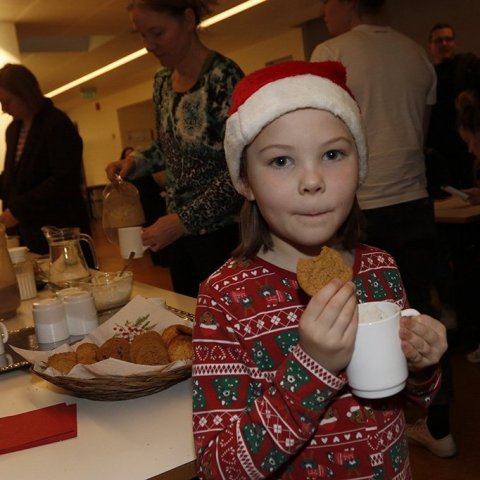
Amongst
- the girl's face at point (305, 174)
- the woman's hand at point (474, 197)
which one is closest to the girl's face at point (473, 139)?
the woman's hand at point (474, 197)

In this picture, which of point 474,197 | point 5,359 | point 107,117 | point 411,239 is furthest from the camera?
point 107,117

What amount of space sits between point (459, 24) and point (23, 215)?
487cm

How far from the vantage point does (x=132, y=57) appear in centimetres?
869

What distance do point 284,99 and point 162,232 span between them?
1103mm

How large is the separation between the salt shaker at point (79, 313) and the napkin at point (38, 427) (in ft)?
1.30

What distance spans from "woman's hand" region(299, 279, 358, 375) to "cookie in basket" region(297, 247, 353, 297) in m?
0.05

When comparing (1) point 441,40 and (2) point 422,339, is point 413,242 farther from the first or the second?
(1) point 441,40

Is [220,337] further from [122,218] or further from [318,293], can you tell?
[122,218]

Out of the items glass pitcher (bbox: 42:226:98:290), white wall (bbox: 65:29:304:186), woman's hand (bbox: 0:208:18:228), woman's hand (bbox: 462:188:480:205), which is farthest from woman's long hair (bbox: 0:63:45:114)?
white wall (bbox: 65:29:304:186)

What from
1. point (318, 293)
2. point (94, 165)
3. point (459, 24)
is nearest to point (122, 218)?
point (318, 293)

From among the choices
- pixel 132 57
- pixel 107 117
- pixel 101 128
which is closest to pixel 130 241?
pixel 132 57

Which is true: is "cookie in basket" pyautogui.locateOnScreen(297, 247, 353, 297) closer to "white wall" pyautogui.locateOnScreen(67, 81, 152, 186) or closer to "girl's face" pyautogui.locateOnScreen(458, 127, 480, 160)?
"girl's face" pyautogui.locateOnScreen(458, 127, 480, 160)

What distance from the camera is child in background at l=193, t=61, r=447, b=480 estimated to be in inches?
30.7

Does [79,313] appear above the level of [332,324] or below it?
below
